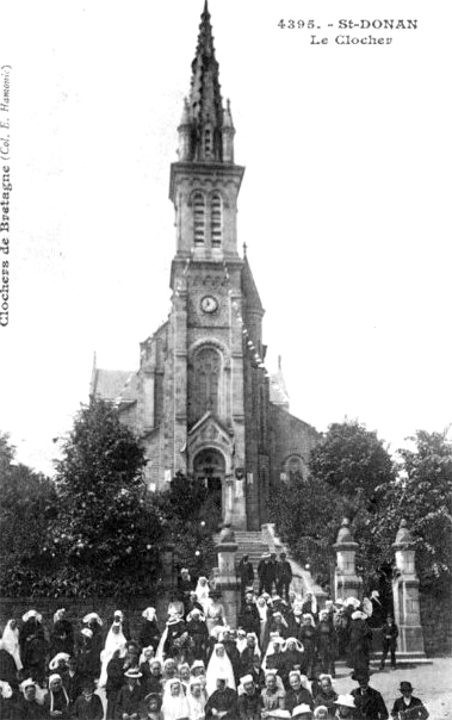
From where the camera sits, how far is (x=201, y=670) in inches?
476

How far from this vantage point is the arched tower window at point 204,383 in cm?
4519

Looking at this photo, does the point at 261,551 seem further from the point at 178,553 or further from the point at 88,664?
the point at 88,664

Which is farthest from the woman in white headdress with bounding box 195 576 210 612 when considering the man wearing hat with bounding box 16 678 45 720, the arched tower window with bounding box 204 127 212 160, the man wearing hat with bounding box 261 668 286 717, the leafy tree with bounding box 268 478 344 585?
the arched tower window with bounding box 204 127 212 160

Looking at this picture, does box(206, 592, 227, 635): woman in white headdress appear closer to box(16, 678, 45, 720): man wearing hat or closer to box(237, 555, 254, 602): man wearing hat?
box(16, 678, 45, 720): man wearing hat

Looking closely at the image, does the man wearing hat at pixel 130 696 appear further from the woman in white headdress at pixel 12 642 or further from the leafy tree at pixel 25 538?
the leafy tree at pixel 25 538

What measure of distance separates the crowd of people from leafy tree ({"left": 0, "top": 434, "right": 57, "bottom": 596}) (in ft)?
20.6

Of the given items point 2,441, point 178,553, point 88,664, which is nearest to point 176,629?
point 88,664

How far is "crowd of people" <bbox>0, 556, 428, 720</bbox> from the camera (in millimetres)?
11047

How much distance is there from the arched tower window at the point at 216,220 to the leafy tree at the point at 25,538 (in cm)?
2435

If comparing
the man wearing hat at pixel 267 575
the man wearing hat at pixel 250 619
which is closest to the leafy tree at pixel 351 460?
the man wearing hat at pixel 267 575

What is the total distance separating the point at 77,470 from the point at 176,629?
1077cm

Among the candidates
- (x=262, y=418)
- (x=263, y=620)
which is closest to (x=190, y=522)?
(x=263, y=620)

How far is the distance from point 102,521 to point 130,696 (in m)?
12.4

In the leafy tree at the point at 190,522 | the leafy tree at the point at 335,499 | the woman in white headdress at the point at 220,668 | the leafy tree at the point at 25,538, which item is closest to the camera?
the woman in white headdress at the point at 220,668
